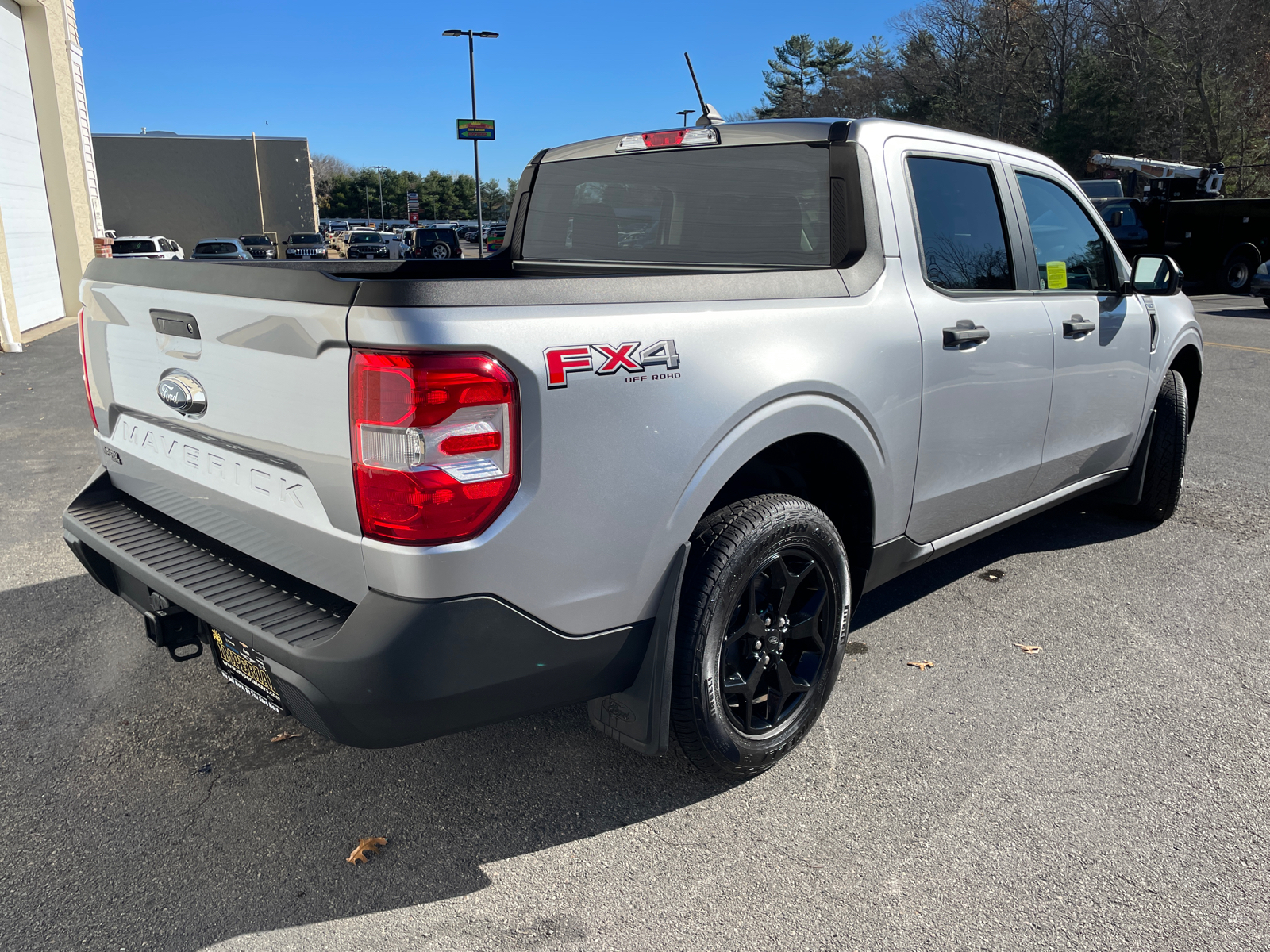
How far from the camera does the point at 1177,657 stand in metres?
3.60

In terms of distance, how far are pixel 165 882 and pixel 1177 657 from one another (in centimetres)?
355

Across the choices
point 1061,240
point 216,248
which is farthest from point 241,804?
point 216,248

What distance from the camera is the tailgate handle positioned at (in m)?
2.40

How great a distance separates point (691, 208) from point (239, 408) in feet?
5.99

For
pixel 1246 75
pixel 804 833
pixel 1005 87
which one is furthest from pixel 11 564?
pixel 1005 87

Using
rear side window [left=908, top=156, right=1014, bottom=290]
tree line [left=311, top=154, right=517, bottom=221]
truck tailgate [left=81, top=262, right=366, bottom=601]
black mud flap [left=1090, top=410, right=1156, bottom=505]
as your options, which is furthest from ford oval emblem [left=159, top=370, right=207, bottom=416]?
tree line [left=311, top=154, right=517, bottom=221]

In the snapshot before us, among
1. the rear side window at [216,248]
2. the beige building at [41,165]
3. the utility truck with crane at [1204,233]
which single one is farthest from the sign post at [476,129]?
the utility truck with crane at [1204,233]

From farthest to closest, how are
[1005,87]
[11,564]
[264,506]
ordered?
1. [1005,87]
2. [11,564]
3. [264,506]

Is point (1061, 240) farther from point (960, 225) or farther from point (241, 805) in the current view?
point (241, 805)

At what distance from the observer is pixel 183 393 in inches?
98.4

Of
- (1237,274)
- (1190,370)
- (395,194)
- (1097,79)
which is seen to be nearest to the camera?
(1190,370)

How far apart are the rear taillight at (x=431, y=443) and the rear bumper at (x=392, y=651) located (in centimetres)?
18

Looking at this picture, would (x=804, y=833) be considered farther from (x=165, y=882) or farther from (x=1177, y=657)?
(x=1177, y=657)

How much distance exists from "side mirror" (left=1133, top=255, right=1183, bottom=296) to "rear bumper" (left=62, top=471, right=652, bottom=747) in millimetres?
3244
